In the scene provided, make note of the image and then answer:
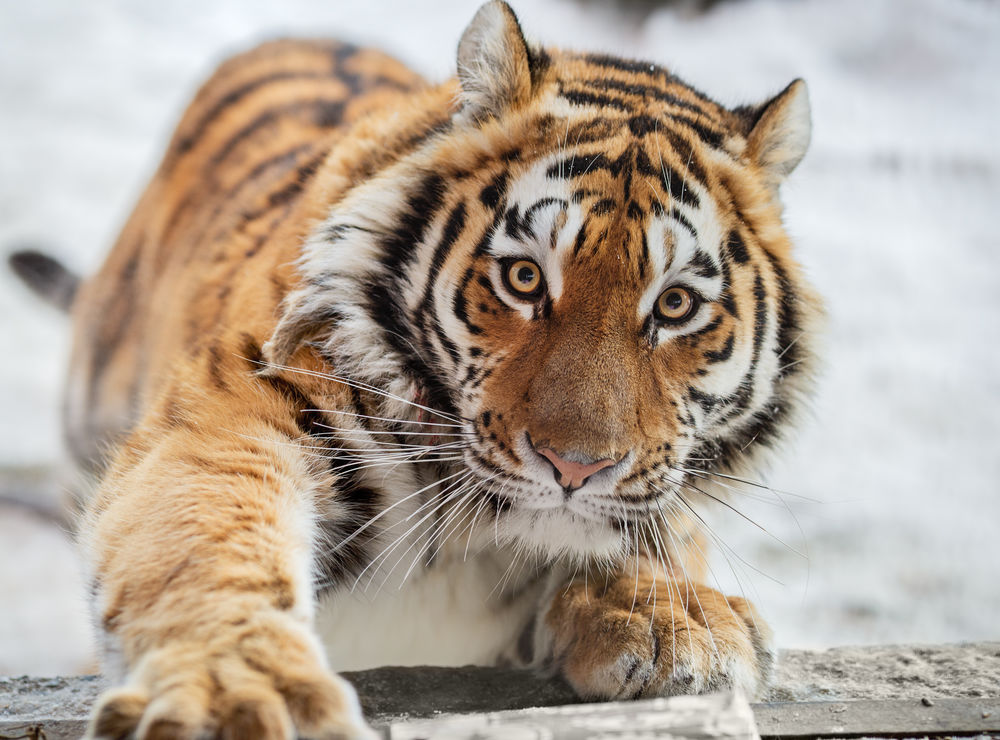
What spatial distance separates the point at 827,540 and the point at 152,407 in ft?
7.45

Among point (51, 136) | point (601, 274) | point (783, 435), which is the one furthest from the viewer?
point (51, 136)

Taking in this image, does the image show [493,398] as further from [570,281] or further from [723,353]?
[723,353]

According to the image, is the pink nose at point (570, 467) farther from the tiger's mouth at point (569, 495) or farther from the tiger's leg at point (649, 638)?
the tiger's leg at point (649, 638)

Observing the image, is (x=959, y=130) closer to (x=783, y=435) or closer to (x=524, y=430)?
(x=783, y=435)

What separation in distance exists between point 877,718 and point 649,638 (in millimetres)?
257

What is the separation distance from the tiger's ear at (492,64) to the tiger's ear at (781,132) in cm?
31

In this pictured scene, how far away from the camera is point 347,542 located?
48.4 inches

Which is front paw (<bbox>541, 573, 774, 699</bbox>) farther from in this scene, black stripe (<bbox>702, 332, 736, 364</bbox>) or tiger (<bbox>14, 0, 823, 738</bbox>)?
black stripe (<bbox>702, 332, 736, 364</bbox>)

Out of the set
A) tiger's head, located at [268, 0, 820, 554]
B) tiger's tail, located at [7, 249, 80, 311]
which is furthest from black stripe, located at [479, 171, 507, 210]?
tiger's tail, located at [7, 249, 80, 311]

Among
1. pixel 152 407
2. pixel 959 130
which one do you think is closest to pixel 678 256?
pixel 152 407

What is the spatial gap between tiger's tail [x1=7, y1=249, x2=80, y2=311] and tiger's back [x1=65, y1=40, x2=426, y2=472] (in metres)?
0.22

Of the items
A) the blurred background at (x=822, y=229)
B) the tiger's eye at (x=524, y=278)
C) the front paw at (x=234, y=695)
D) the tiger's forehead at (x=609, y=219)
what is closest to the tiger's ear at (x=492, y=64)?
the tiger's forehead at (x=609, y=219)

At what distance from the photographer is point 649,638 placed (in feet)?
3.76

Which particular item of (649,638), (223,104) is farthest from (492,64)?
(223,104)
